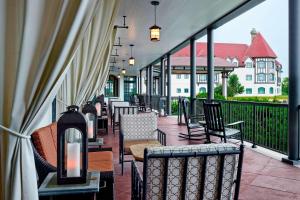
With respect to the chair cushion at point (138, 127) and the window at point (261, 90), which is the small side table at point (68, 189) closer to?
the chair cushion at point (138, 127)

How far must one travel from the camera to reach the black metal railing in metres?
5.17

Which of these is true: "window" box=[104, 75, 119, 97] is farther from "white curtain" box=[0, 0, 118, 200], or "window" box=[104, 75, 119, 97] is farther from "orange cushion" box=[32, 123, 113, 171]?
"white curtain" box=[0, 0, 118, 200]

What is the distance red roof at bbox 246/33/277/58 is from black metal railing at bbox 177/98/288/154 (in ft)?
145

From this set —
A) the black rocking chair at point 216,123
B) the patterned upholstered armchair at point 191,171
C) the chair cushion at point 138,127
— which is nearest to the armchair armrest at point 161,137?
the chair cushion at point 138,127

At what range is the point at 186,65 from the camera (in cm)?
1791

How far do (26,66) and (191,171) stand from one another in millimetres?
1180

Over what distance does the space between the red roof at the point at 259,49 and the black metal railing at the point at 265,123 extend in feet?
145

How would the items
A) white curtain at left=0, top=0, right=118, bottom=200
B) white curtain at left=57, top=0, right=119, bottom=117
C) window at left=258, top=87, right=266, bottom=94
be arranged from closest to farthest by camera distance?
1. white curtain at left=0, top=0, right=118, bottom=200
2. white curtain at left=57, top=0, right=119, bottom=117
3. window at left=258, top=87, right=266, bottom=94

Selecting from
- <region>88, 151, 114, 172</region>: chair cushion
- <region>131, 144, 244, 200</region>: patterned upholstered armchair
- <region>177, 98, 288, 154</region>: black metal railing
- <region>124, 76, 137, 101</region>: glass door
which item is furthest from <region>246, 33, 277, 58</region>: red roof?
<region>131, 144, 244, 200</region>: patterned upholstered armchair

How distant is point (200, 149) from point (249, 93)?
4891cm

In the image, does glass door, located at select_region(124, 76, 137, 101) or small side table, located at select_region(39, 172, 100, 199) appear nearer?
small side table, located at select_region(39, 172, 100, 199)

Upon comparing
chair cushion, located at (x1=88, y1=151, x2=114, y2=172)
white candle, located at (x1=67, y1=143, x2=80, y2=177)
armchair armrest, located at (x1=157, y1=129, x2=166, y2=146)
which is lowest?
chair cushion, located at (x1=88, y1=151, x2=114, y2=172)

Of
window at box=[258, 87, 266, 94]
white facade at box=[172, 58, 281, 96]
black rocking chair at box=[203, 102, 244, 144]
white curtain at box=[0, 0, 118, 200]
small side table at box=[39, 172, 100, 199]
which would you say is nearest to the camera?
white curtain at box=[0, 0, 118, 200]

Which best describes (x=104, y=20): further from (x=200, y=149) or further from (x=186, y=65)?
(x=186, y=65)
